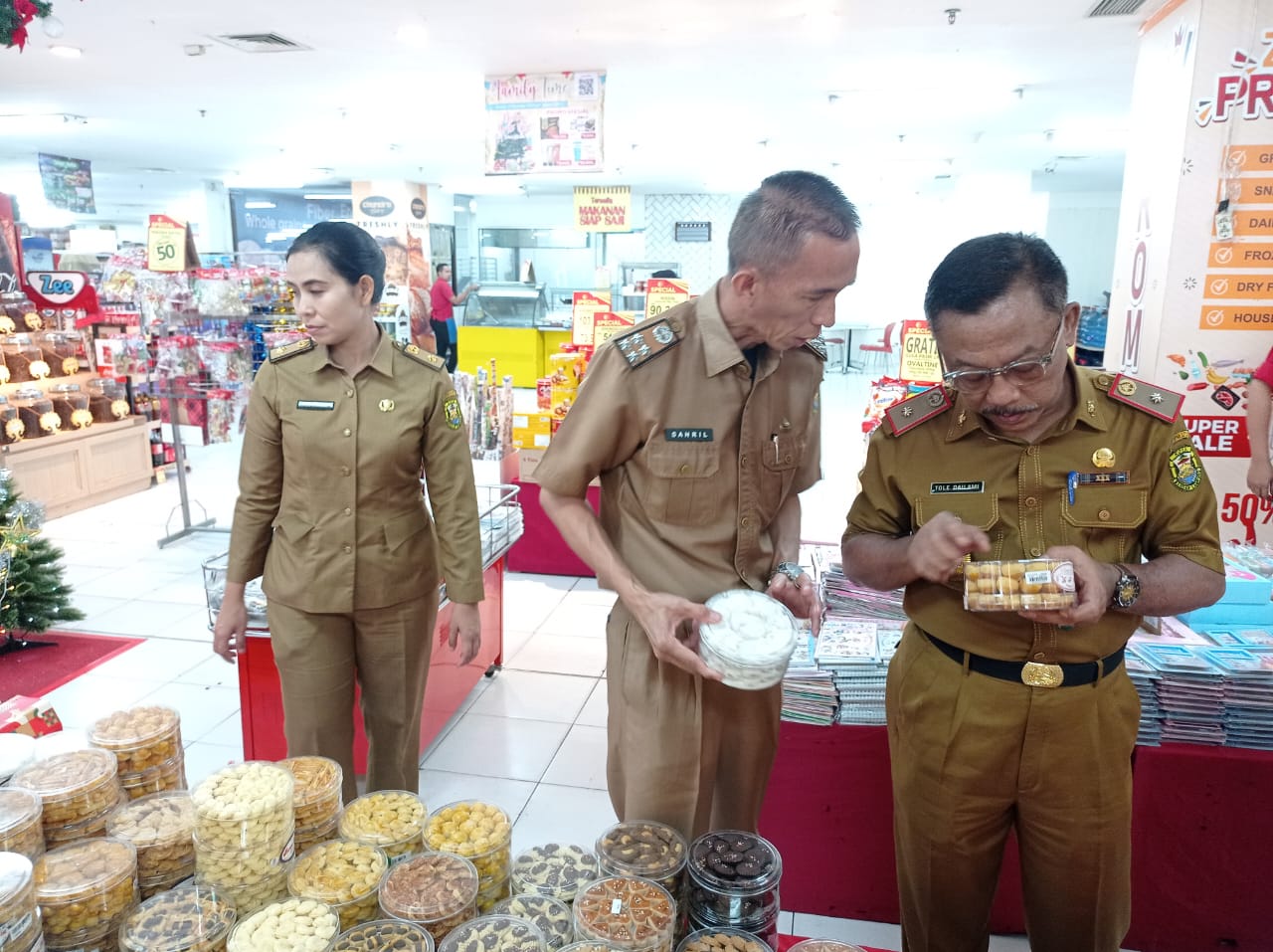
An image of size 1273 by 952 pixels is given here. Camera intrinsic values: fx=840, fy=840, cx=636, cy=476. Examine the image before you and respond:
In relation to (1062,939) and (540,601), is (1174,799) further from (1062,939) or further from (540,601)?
(540,601)

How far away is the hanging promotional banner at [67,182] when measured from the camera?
12.1m

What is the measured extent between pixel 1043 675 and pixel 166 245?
6.60 metres

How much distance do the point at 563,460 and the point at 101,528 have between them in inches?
259

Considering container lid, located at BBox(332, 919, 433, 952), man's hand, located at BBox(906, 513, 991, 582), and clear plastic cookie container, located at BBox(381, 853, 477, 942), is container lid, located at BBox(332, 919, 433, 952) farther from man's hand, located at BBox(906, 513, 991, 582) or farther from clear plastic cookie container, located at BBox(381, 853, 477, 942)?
man's hand, located at BBox(906, 513, 991, 582)

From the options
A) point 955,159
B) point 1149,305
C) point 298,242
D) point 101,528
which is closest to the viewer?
point 298,242

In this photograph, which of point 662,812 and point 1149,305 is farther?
point 1149,305

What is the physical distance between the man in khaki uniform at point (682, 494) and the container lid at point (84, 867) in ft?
3.01

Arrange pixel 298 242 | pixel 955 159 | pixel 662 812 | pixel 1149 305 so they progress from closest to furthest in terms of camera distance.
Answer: pixel 662 812
pixel 298 242
pixel 1149 305
pixel 955 159

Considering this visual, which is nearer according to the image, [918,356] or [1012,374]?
[1012,374]

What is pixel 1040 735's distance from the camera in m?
1.65

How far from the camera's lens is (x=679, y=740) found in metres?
1.75

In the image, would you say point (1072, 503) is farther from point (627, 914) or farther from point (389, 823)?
point (389, 823)

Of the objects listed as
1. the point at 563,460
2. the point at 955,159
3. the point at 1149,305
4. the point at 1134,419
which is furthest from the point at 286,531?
the point at 955,159

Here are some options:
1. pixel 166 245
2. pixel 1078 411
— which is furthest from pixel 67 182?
pixel 1078 411
